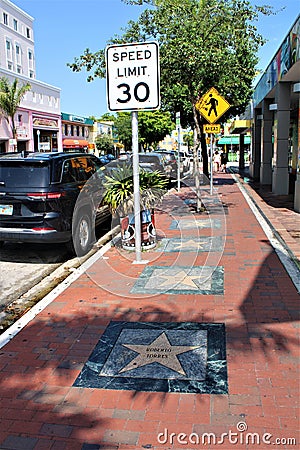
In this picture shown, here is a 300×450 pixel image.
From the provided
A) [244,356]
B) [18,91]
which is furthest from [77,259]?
[18,91]

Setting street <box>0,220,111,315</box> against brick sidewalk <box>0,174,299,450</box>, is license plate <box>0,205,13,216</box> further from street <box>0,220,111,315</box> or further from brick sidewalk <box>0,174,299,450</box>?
brick sidewalk <box>0,174,299,450</box>

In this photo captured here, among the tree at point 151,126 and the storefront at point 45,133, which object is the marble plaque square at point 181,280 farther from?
the tree at point 151,126

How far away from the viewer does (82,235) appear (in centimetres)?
820

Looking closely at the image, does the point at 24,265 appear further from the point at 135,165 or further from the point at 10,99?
the point at 10,99

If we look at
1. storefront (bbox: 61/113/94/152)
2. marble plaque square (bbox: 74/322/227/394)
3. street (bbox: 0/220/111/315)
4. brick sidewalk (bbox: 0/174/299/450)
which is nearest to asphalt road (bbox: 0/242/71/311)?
street (bbox: 0/220/111/315)

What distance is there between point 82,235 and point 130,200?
1.08 meters

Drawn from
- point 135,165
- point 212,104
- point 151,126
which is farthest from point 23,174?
point 151,126

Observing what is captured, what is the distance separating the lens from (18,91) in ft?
115

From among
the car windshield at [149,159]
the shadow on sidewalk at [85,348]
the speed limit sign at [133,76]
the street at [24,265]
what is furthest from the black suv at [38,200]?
the car windshield at [149,159]

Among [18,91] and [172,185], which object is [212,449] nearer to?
[172,185]

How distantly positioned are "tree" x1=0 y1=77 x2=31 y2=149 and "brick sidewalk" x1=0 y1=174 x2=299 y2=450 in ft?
97.6

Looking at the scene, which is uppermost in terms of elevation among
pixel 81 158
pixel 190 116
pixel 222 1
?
pixel 222 1

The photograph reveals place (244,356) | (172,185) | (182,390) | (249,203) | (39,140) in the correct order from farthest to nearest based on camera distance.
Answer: (39,140)
(172,185)
(249,203)
(244,356)
(182,390)

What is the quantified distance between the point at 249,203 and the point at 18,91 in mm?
26724
